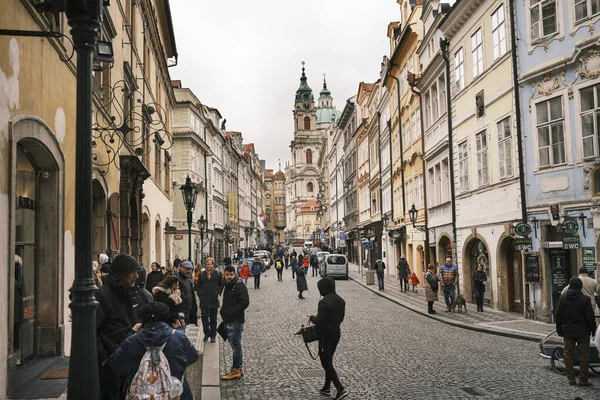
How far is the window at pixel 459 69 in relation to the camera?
23.2 m

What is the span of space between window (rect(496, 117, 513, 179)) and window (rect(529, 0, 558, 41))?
9.16 feet

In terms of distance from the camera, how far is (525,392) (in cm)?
894

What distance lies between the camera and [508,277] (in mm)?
20047

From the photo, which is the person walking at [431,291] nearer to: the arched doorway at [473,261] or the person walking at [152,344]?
the arched doorway at [473,261]

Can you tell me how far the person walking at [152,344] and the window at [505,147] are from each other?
51.2 feet

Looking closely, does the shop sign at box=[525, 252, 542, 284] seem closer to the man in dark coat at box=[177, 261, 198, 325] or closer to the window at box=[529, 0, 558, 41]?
the window at box=[529, 0, 558, 41]

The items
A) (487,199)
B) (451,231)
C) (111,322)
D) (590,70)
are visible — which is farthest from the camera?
(451,231)

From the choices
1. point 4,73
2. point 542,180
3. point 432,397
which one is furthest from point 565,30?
point 4,73

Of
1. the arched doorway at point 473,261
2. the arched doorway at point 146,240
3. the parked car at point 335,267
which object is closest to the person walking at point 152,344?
the arched doorway at point 473,261

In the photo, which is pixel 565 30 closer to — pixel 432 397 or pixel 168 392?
pixel 432 397

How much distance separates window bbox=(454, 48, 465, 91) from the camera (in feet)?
76.0

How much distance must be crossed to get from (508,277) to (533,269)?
2.59 meters

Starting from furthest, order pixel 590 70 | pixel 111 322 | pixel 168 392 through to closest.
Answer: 1. pixel 590 70
2. pixel 111 322
3. pixel 168 392

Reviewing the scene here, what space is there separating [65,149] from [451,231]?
708 inches
